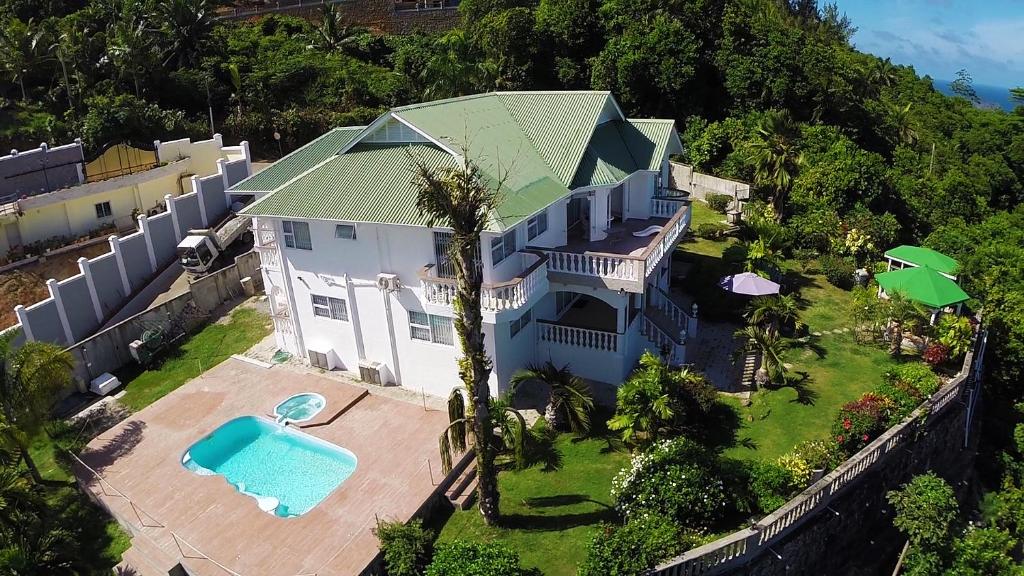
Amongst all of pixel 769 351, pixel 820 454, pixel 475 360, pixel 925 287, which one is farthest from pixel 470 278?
pixel 925 287

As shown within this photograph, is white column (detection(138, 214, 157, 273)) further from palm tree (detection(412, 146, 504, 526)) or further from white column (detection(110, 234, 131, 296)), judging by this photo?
palm tree (detection(412, 146, 504, 526))

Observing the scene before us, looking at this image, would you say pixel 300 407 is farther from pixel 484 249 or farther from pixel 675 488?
pixel 675 488

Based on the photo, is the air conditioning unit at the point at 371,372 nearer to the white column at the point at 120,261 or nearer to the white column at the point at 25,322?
the white column at the point at 25,322

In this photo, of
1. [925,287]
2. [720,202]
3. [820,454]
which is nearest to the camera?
[820,454]

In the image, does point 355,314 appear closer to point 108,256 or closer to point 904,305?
point 108,256

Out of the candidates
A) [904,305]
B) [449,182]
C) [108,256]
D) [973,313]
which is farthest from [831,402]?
[108,256]

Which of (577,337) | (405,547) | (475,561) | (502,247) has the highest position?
(502,247)
